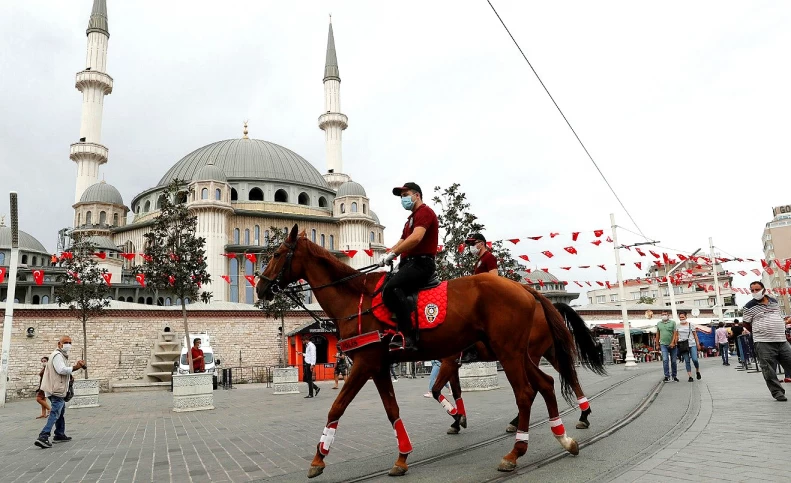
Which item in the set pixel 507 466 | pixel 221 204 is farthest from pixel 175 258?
pixel 221 204

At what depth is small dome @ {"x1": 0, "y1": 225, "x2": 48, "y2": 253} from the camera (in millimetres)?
59531

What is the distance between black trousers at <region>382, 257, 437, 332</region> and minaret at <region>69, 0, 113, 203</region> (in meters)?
57.1

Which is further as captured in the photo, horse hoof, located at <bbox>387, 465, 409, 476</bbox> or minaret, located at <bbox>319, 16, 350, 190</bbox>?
minaret, located at <bbox>319, 16, 350, 190</bbox>

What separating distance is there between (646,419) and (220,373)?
2528 cm

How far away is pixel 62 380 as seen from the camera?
27.6 ft

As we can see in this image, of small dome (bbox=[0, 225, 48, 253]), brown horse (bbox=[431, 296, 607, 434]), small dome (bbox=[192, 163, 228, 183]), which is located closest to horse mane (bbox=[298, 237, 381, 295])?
brown horse (bbox=[431, 296, 607, 434])

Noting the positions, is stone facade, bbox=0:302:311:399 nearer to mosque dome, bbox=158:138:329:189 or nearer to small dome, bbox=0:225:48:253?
mosque dome, bbox=158:138:329:189

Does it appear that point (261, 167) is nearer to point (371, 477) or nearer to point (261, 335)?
point (261, 335)

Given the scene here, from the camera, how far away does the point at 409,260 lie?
511 cm

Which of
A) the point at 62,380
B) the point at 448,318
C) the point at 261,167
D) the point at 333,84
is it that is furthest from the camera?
the point at 333,84

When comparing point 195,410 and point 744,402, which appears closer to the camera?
point 744,402

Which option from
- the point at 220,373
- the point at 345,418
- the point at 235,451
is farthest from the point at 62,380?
the point at 220,373

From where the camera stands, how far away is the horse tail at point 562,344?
6.17m

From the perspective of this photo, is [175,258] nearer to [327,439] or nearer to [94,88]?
[327,439]
